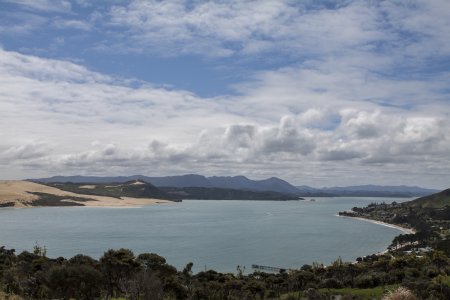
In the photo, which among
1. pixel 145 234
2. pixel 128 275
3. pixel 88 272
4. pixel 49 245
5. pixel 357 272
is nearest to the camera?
pixel 88 272

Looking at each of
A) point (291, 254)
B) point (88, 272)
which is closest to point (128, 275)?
point (88, 272)

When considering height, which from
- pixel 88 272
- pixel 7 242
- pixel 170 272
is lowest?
pixel 7 242

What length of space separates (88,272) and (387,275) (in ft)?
128

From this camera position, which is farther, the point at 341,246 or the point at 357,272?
the point at 341,246

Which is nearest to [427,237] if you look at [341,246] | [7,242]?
[341,246]

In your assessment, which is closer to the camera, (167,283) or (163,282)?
(163,282)

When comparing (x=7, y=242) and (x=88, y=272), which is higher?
(x=88, y=272)

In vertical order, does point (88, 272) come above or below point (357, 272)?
above

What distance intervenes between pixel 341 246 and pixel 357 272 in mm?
90316

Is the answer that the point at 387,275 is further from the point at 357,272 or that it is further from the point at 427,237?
the point at 427,237

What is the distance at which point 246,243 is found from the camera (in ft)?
543

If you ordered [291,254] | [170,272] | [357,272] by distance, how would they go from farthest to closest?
[291,254] < [357,272] < [170,272]

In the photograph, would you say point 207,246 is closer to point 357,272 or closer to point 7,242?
point 7,242

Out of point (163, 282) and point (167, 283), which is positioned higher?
point (163, 282)
